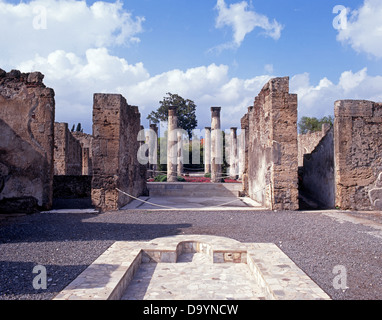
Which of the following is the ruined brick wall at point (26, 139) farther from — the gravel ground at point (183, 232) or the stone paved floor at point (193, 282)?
the stone paved floor at point (193, 282)

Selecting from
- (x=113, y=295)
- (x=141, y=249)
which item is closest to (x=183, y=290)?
(x=113, y=295)

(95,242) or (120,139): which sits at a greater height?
(120,139)

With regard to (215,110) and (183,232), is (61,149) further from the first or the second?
(183,232)

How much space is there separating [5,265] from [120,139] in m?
4.89

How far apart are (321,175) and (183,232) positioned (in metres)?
5.44

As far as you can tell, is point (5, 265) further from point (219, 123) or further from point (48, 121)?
point (219, 123)

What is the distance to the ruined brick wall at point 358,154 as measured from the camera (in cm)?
796

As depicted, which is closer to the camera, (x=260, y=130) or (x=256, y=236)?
(x=256, y=236)

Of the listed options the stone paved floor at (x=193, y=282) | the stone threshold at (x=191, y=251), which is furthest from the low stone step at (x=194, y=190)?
the stone paved floor at (x=193, y=282)

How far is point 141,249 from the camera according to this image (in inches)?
164

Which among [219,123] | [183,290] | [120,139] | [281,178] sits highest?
[219,123]

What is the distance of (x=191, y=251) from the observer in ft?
15.3

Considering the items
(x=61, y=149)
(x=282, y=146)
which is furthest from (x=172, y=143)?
(x=282, y=146)
